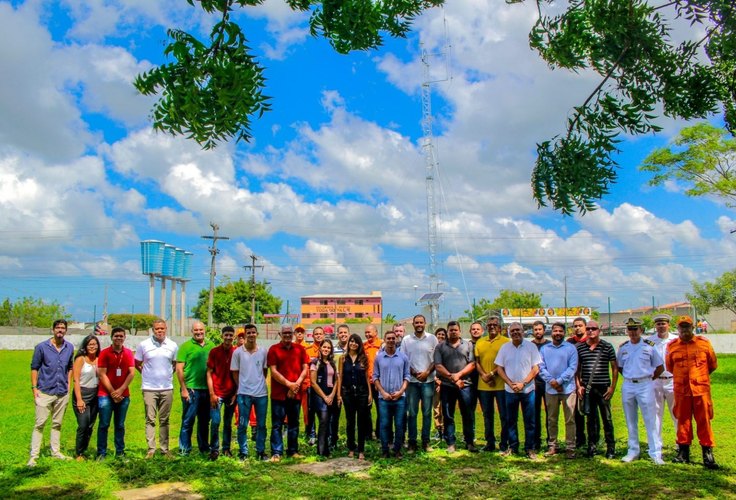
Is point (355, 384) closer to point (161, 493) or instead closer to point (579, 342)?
point (161, 493)

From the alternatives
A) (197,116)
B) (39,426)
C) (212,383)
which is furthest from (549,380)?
(197,116)

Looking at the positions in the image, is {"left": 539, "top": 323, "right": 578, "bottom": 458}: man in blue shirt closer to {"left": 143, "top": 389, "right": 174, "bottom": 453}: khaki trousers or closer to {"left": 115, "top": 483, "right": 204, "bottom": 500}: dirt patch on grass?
{"left": 115, "top": 483, "right": 204, "bottom": 500}: dirt patch on grass

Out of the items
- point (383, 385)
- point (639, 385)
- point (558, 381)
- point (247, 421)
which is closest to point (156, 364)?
point (247, 421)

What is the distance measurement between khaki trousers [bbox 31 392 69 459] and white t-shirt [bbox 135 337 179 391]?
3.52 feet

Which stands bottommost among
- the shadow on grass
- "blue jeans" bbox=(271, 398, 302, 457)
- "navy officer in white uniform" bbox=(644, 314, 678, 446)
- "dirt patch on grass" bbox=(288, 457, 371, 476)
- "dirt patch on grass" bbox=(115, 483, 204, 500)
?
"dirt patch on grass" bbox=(288, 457, 371, 476)

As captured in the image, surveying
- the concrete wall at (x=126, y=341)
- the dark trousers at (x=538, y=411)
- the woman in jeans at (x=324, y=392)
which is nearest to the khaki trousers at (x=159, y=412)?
the woman in jeans at (x=324, y=392)

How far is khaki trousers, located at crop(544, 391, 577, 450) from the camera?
8.41 metres

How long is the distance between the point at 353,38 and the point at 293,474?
5635 mm

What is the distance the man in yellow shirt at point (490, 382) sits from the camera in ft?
28.5

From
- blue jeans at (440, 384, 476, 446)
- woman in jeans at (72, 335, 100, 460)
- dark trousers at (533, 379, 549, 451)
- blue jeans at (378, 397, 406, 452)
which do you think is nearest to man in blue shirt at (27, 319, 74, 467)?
woman in jeans at (72, 335, 100, 460)

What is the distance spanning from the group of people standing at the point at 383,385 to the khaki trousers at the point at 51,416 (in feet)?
0.04

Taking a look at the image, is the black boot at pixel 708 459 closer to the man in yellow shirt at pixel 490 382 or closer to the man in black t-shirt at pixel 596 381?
the man in black t-shirt at pixel 596 381

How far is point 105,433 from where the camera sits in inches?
322

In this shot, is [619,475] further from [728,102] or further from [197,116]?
[197,116]
